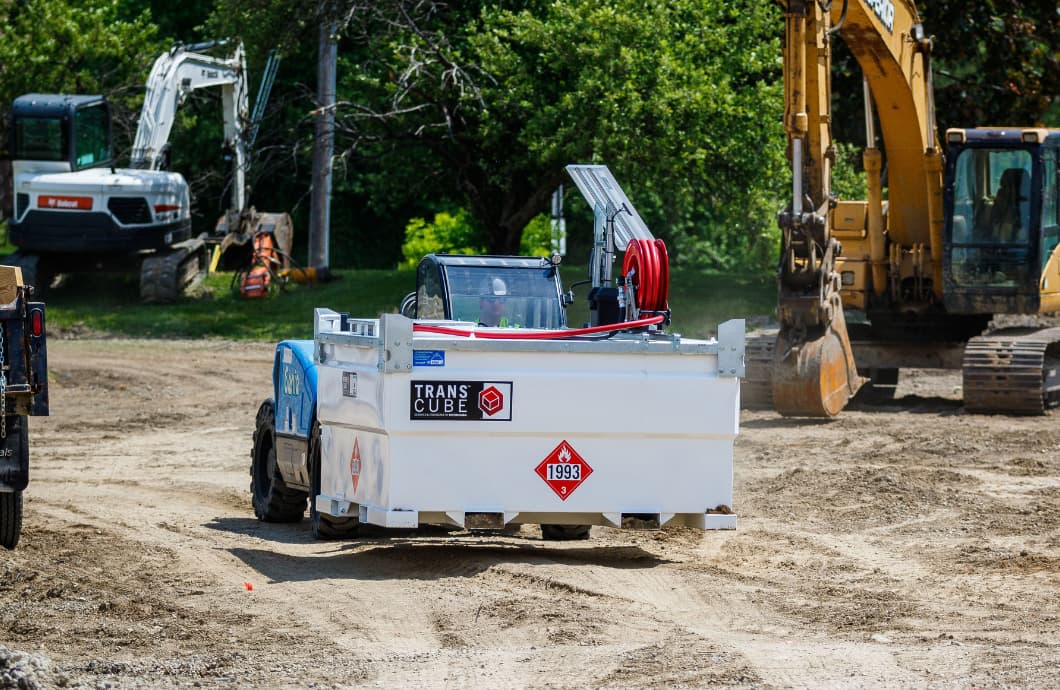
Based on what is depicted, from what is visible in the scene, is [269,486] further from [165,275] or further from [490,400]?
[165,275]

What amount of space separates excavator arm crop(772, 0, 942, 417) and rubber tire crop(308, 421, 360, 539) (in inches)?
301

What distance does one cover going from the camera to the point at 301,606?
345 inches

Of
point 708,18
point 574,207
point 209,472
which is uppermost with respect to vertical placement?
point 708,18

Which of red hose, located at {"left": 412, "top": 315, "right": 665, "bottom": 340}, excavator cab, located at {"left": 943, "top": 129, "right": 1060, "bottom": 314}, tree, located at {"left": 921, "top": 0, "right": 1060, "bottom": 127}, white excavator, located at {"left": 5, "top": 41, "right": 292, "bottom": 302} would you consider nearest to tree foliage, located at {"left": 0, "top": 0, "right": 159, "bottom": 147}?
white excavator, located at {"left": 5, "top": 41, "right": 292, "bottom": 302}

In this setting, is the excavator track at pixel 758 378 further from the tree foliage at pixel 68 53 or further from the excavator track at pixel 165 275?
the tree foliage at pixel 68 53

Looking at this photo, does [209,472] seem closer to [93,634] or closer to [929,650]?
[93,634]

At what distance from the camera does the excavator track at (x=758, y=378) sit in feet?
64.4

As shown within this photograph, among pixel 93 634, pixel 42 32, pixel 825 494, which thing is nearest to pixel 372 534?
pixel 93 634

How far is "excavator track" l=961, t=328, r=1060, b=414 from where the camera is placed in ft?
61.3

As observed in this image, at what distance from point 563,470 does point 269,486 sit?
3.26 m

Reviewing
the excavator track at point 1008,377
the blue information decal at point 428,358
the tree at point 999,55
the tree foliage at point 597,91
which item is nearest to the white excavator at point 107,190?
the tree foliage at point 597,91

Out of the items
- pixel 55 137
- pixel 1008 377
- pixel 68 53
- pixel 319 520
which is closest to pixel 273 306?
pixel 55 137

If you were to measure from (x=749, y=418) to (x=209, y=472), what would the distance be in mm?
6406

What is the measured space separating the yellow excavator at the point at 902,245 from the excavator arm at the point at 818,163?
0.05ft
